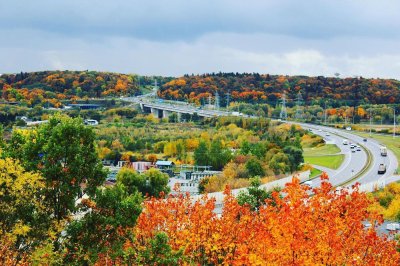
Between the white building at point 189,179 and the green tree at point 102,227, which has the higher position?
the green tree at point 102,227

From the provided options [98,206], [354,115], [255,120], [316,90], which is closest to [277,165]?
[255,120]

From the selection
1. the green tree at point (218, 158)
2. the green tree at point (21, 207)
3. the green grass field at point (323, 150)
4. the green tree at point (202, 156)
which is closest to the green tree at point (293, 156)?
the green tree at point (218, 158)

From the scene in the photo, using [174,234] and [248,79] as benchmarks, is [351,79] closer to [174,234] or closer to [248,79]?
[248,79]

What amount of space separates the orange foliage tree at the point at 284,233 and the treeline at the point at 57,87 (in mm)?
130887

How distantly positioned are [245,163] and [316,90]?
10252 centimetres

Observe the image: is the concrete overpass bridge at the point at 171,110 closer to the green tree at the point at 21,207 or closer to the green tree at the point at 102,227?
the green tree at the point at 102,227

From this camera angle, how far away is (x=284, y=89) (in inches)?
6841

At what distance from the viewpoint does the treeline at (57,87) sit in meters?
159

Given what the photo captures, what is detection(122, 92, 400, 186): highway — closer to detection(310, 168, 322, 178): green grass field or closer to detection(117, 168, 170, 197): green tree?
detection(310, 168, 322, 178): green grass field

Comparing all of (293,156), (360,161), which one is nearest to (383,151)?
(360,161)

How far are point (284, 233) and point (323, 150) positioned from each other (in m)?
76.7

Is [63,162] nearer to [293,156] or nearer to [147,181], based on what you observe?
[147,181]

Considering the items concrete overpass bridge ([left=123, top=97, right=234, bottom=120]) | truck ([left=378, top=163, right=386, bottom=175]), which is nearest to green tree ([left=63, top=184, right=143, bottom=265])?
truck ([left=378, top=163, right=386, bottom=175])

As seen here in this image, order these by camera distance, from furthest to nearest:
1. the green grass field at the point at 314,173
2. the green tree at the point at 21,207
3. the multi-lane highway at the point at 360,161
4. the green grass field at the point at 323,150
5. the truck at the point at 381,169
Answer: the green grass field at the point at 323,150
the green grass field at the point at 314,173
the truck at the point at 381,169
the multi-lane highway at the point at 360,161
the green tree at the point at 21,207
